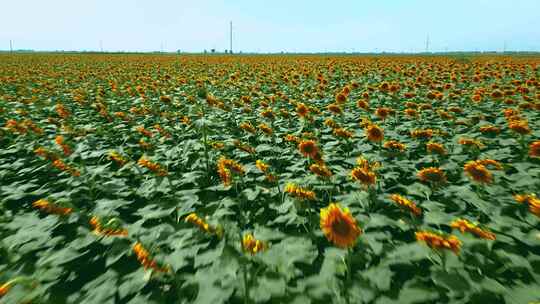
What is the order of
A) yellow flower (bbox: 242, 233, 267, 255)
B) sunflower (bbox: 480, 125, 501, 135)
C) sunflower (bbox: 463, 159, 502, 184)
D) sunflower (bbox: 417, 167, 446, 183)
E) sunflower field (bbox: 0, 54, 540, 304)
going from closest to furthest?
sunflower field (bbox: 0, 54, 540, 304) < yellow flower (bbox: 242, 233, 267, 255) < sunflower (bbox: 463, 159, 502, 184) < sunflower (bbox: 417, 167, 446, 183) < sunflower (bbox: 480, 125, 501, 135)

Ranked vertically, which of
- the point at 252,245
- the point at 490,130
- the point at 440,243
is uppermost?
the point at 490,130

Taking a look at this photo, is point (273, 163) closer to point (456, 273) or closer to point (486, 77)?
point (456, 273)

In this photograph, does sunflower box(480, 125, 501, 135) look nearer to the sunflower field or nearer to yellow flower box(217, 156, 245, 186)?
the sunflower field

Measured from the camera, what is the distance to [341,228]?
1.86 metres

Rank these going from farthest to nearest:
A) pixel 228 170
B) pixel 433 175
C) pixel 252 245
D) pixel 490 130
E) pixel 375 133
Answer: pixel 490 130 < pixel 375 133 < pixel 228 170 < pixel 433 175 < pixel 252 245

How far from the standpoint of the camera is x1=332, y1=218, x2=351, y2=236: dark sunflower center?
1853 mm

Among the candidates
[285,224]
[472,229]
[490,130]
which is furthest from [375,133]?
[472,229]

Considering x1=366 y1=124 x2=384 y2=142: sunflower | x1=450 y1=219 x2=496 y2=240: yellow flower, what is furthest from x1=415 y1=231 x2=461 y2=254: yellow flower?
x1=366 y1=124 x2=384 y2=142: sunflower

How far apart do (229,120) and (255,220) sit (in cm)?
332

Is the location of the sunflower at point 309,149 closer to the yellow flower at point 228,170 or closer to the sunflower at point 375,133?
the yellow flower at point 228,170

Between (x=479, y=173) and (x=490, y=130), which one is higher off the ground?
(x=490, y=130)

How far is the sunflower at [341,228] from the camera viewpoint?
1840 mm

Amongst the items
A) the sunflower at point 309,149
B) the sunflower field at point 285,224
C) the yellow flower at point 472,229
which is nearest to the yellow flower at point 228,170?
the sunflower field at point 285,224

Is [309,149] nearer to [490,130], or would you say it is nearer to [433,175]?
[433,175]
